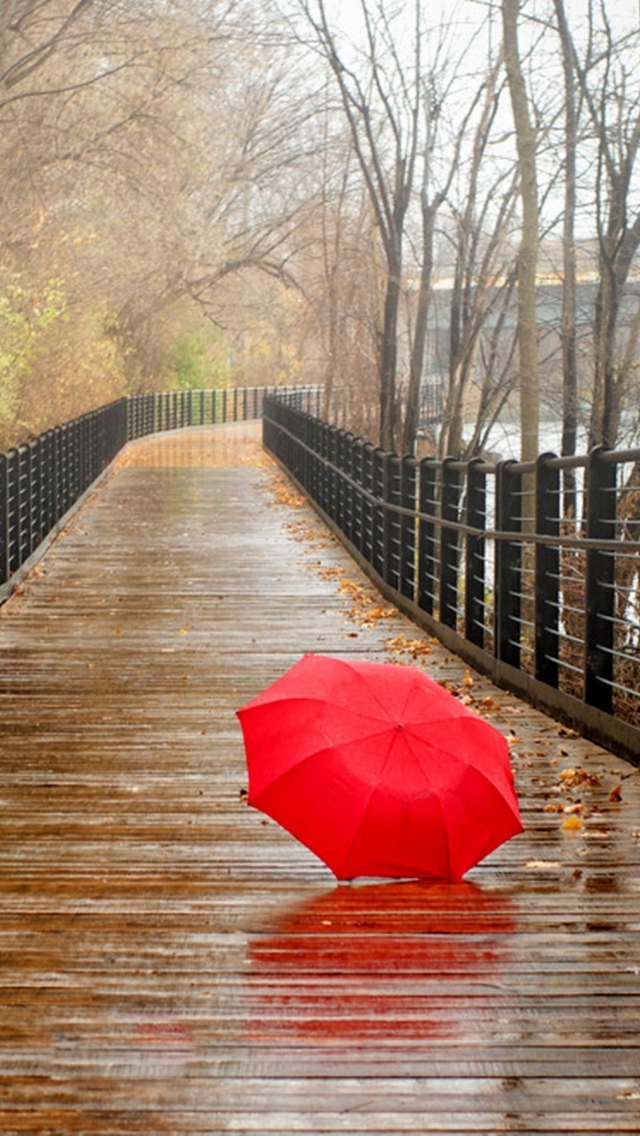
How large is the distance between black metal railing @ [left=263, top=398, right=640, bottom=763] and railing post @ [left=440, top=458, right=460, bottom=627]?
11 mm

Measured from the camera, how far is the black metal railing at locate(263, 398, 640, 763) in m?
8.26

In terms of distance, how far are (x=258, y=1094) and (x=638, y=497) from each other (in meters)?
13.5

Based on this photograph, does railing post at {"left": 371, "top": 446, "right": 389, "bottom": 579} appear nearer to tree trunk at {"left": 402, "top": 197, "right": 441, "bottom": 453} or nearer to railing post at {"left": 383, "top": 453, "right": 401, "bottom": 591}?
railing post at {"left": 383, "top": 453, "right": 401, "bottom": 591}

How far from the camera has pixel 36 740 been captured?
848cm

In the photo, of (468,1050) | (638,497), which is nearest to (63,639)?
(638,497)

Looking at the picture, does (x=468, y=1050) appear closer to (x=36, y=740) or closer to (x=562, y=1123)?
(x=562, y=1123)

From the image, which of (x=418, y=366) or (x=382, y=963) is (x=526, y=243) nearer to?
(x=418, y=366)

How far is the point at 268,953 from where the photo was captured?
15.8ft

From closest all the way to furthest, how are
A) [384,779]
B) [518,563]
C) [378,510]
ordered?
[384,779] < [518,563] < [378,510]

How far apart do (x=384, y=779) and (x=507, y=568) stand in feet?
17.7

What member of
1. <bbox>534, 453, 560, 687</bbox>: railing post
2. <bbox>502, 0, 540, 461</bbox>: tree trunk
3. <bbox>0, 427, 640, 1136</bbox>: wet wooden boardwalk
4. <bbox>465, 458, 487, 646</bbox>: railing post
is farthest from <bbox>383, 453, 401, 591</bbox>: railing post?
<bbox>502, 0, 540, 461</bbox>: tree trunk

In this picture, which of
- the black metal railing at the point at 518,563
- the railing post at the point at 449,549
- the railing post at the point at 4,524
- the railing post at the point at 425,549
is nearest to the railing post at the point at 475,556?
the black metal railing at the point at 518,563

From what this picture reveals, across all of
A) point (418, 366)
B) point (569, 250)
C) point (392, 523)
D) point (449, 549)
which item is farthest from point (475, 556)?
point (418, 366)

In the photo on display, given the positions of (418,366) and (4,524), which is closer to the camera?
(4,524)
